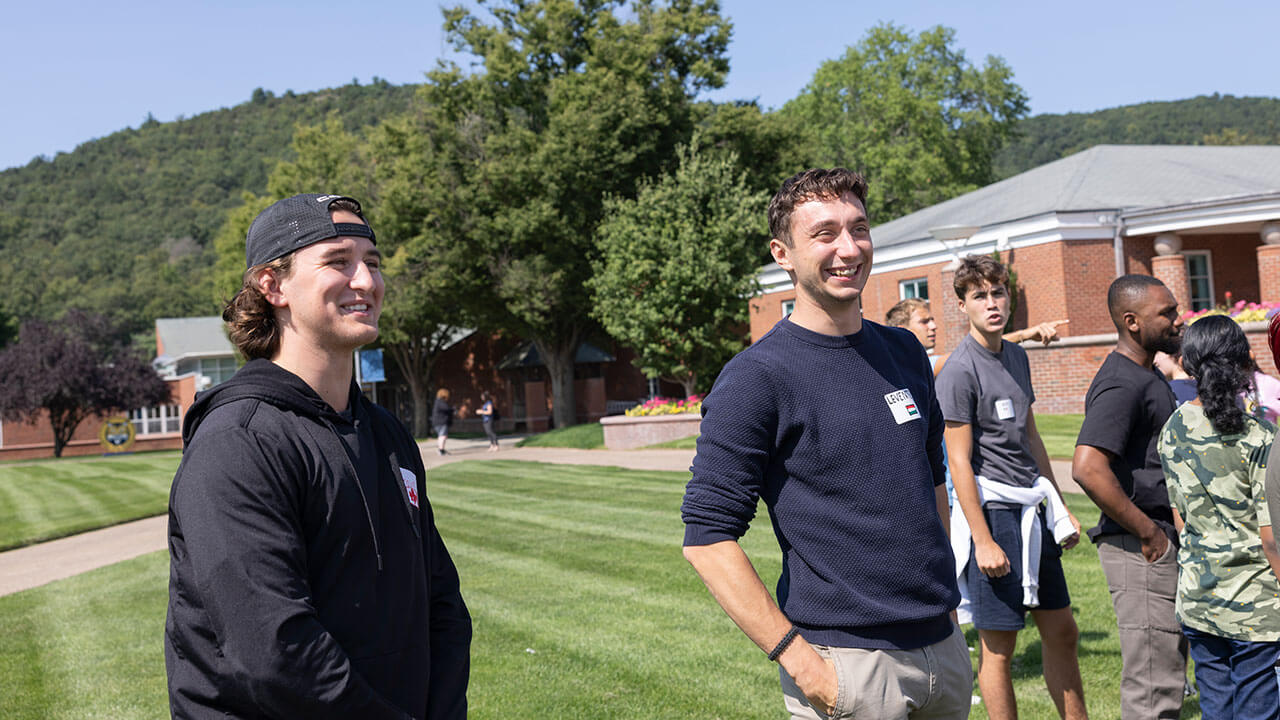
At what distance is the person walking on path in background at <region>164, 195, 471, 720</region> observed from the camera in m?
1.99

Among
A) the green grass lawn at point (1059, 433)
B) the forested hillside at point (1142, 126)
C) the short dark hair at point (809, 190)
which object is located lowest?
the green grass lawn at point (1059, 433)

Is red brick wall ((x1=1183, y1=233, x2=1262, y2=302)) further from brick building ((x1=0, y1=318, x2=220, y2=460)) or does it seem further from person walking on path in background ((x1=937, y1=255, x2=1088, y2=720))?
brick building ((x1=0, y1=318, x2=220, y2=460))

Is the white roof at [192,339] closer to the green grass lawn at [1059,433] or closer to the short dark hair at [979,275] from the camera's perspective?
the green grass lawn at [1059,433]

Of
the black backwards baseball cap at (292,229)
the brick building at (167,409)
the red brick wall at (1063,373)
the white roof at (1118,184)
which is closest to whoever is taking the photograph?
the black backwards baseball cap at (292,229)

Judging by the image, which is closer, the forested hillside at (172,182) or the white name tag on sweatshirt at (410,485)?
the white name tag on sweatshirt at (410,485)

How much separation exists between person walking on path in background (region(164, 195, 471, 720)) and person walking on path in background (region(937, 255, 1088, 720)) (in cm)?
291

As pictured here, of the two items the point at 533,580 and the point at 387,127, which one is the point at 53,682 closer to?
the point at 533,580

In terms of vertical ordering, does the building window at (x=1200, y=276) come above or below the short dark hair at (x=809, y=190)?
above

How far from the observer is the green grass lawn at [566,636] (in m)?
6.03

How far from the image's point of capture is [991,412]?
4781mm

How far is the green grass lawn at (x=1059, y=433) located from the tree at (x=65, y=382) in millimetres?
44357

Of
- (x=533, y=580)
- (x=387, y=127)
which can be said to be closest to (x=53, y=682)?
(x=533, y=580)

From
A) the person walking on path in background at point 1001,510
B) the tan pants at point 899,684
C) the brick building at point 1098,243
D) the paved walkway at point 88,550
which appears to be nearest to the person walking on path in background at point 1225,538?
the person walking on path in background at point 1001,510

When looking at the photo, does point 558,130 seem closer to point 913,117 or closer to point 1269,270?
point 1269,270
